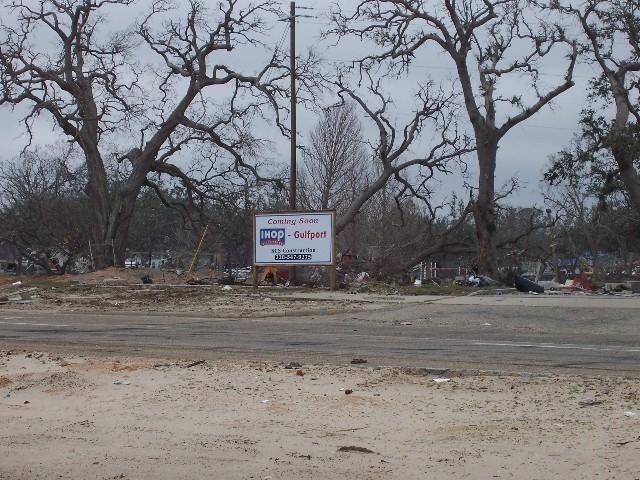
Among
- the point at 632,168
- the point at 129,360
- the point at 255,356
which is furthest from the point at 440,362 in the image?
the point at 632,168

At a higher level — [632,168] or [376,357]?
[632,168]

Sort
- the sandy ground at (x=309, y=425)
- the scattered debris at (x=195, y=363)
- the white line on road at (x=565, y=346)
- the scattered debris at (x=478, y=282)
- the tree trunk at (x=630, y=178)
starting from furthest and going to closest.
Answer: the tree trunk at (x=630, y=178)
the scattered debris at (x=478, y=282)
the white line on road at (x=565, y=346)
the scattered debris at (x=195, y=363)
the sandy ground at (x=309, y=425)

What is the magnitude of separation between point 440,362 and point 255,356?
102 inches

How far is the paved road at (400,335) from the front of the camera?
11.4m

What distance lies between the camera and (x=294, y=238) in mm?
27094

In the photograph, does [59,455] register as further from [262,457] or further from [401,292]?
[401,292]

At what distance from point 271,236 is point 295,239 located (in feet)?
2.76

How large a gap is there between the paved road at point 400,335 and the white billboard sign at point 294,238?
617 centimetres

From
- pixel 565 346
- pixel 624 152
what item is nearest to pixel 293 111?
pixel 624 152

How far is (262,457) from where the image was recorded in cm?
655

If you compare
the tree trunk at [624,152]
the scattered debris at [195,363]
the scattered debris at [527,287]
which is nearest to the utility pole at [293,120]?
the scattered debris at [527,287]

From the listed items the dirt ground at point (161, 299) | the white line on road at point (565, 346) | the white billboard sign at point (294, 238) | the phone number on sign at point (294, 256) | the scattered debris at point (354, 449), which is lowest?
the scattered debris at point (354, 449)

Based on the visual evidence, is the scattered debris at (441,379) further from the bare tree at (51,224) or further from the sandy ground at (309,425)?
the bare tree at (51,224)

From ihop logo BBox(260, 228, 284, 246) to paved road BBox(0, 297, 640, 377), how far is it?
23.5 ft
